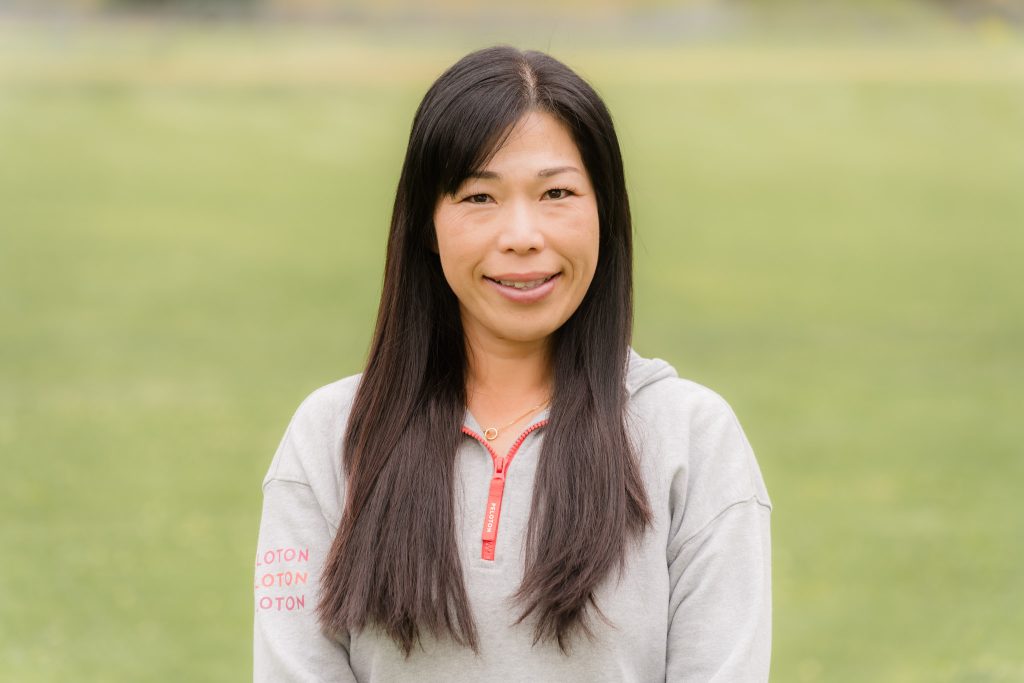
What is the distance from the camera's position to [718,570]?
7.07 ft

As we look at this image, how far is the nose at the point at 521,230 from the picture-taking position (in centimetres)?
219

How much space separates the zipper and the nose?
0.88 ft

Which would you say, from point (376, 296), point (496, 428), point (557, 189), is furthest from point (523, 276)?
point (376, 296)

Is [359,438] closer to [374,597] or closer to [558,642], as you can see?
[374,597]

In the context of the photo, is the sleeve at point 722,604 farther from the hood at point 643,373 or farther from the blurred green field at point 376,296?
the blurred green field at point 376,296

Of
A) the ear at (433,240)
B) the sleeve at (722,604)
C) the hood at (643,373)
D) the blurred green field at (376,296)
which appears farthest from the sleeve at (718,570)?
the blurred green field at (376,296)

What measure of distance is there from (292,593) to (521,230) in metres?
0.63

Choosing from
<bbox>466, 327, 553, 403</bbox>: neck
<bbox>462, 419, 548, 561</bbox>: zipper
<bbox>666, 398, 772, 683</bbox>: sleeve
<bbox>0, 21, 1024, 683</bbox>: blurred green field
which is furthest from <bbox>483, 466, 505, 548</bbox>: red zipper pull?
<bbox>0, 21, 1024, 683</bbox>: blurred green field

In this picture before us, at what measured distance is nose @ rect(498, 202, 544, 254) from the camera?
7.18 feet

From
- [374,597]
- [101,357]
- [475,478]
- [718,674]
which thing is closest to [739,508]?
[718,674]

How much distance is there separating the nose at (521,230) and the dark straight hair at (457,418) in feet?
0.29

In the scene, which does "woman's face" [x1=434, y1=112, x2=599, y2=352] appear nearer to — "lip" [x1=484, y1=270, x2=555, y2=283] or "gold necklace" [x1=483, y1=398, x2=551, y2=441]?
"lip" [x1=484, y1=270, x2=555, y2=283]

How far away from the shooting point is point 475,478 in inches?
88.9

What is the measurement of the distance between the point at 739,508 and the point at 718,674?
0.76 feet
